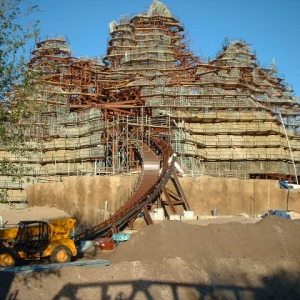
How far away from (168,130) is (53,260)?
27.5m

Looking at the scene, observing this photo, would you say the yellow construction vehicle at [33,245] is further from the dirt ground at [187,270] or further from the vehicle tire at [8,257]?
the dirt ground at [187,270]

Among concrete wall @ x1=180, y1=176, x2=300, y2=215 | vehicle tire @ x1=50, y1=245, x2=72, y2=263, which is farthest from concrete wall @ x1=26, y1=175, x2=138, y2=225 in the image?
vehicle tire @ x1=50, y1=245, x2=72, y2=263

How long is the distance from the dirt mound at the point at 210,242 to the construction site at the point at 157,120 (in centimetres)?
1547

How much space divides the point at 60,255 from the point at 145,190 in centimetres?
1429

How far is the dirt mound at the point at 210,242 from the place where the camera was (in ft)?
72.2

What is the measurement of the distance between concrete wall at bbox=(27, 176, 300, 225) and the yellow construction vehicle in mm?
15282

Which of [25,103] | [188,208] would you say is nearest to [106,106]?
[188,208]

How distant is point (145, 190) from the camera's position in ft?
111

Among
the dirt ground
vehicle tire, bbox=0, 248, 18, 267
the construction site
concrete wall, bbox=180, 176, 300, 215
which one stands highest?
the construction site

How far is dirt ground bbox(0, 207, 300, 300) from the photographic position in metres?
16.5

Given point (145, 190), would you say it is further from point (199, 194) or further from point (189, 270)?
point (189, 270)

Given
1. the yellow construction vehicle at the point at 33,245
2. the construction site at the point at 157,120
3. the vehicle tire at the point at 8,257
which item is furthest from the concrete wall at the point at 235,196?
the vehicle tire at the point at 8,257

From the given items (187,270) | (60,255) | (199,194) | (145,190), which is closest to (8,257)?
(60,255)

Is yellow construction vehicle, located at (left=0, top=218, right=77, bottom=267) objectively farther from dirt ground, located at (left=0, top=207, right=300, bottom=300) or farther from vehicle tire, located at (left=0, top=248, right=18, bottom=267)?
dirt ground, located at (left=0, top=207, right=300, bottom=300)
